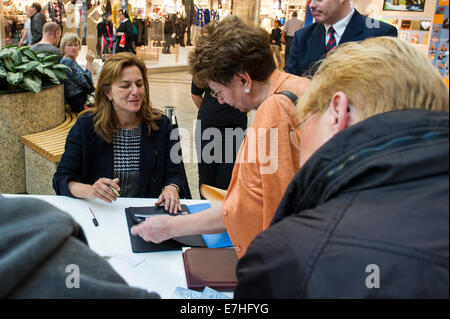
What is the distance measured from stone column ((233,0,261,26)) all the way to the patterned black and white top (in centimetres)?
1141

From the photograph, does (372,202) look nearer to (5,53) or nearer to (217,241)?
(217,241)

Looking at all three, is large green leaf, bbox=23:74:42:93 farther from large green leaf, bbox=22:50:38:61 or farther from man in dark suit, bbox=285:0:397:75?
man in dark suit, bbox=285:0:397:75

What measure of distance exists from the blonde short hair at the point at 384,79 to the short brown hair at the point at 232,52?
73 cm

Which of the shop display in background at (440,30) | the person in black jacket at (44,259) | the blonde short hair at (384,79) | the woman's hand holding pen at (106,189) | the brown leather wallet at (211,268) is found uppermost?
the shop display in background at (440,30)

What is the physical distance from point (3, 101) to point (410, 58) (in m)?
3.80

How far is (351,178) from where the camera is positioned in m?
0.63

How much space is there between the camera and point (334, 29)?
9.07 feet

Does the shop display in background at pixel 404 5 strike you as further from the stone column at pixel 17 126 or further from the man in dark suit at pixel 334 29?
the stone column at pixel 17 126

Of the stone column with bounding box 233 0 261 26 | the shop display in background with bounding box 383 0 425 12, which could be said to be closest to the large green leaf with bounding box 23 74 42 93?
the shop display in background with bounding box 383 0 425 12

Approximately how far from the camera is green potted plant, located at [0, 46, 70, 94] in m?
3.82

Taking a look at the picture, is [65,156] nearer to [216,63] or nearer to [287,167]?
[216,63]

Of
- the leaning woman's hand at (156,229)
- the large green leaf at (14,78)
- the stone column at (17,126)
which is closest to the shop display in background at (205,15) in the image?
the stone column at (17,126)

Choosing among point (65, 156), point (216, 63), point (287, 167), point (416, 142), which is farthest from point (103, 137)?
point (416, 142)

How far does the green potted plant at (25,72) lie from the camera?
3.82 m
